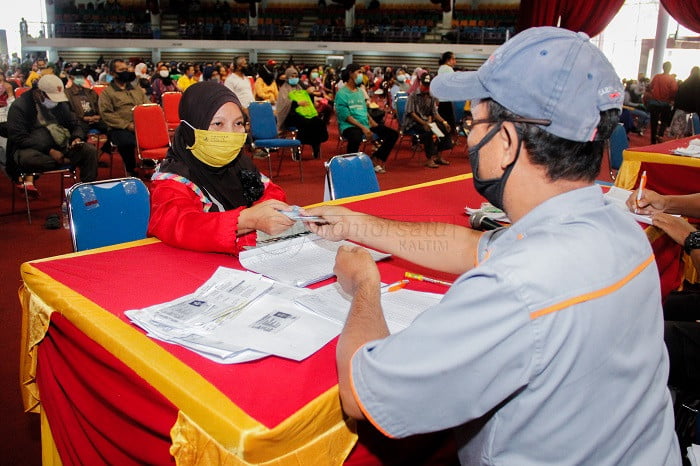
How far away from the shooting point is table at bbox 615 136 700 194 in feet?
11.7

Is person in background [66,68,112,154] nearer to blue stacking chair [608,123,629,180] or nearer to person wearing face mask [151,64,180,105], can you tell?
person wearing face mask [151,64,180,105]

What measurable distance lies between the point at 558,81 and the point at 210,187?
59.0 inches

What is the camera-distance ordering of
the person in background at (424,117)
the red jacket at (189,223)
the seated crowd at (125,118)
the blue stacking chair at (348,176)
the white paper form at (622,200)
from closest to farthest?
1. the red jacket at (189,223)
2. the white paper form at (622,200)
3. the blue stacking chair at (348,176)
4. the seated crowd at (125,118)
5. the person in background at (424,117)

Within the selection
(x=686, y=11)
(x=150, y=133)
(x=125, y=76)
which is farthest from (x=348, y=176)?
(x=686, y=11)

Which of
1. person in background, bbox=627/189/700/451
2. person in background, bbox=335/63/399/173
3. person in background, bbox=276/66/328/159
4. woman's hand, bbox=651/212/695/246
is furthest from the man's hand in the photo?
person in background, bbox=276/66/328/159

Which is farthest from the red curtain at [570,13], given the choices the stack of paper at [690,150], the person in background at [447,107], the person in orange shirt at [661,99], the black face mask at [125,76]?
the black face mask at [125,76]

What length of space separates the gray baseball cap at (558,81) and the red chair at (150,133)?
5.01 meters

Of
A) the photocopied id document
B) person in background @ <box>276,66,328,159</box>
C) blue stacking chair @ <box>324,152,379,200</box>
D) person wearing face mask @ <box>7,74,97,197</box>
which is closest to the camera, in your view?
the photocopied id document

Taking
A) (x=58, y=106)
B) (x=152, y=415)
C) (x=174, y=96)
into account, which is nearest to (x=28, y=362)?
(x=152, y=415)

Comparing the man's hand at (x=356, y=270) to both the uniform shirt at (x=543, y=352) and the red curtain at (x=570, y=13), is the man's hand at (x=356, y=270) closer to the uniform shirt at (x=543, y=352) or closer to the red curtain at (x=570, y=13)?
the uniform shirt at (x=543, y=352)

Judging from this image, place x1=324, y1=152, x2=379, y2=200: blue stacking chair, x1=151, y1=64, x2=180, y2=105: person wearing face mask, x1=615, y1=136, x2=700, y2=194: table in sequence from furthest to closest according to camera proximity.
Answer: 1. x1=151, y1=64, x2=180, y2=105: person wearing face mask
2. x1=615, y1=136, x2=700, y2=194: table
3. x1=324, y1=152, x2=379, y2=200: blue stacking chair

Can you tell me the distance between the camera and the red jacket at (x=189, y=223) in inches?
67.1

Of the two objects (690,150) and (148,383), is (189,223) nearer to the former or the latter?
(148,383)

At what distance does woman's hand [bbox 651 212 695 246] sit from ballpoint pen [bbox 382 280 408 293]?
1297 millimetres
